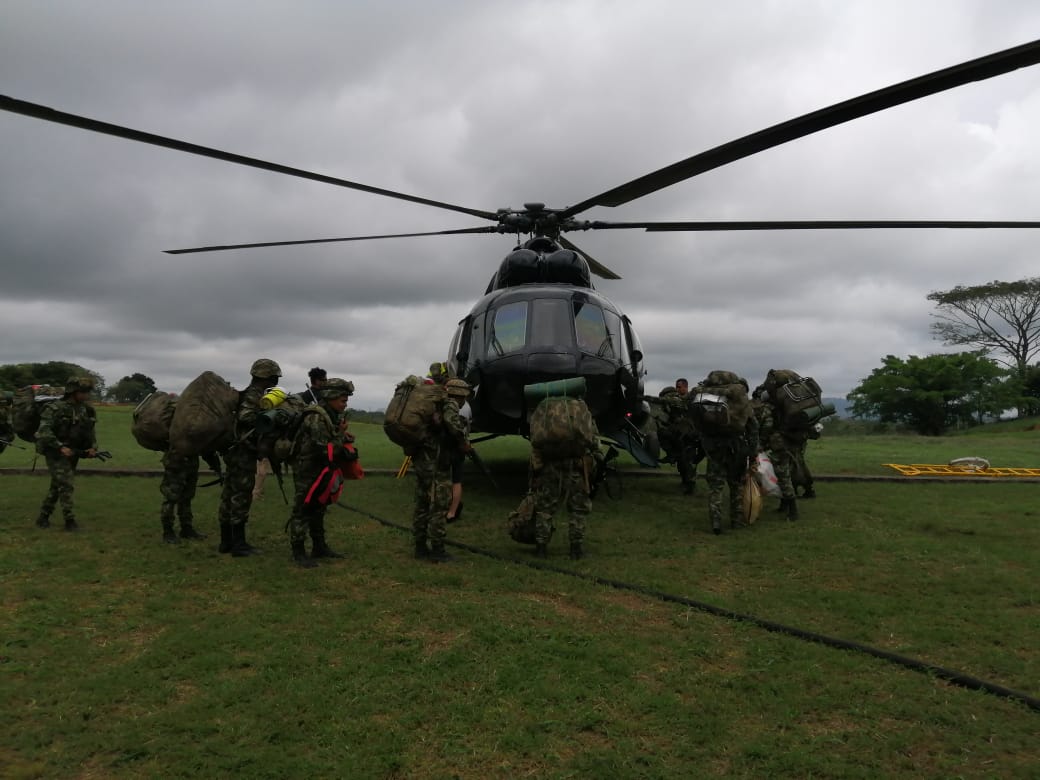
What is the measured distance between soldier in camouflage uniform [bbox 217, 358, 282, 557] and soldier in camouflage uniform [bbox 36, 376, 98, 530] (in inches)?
83.1

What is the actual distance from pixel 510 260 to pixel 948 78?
8113 millimetres

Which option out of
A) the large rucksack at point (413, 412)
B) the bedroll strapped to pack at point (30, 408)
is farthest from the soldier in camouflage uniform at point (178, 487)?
the large rucksack at point (413, 412)

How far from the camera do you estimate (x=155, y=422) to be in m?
6.95

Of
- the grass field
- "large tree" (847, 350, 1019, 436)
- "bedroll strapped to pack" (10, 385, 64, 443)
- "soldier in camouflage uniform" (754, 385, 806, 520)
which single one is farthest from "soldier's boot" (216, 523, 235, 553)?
"large tree" (847, 350, 1019, 436)

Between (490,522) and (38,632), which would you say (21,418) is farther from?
(490,522)

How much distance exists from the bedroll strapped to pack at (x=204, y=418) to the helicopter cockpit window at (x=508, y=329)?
3506 millimetres

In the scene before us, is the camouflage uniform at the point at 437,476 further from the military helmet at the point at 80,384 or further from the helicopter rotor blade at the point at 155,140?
the military helmet at the point at 80,384

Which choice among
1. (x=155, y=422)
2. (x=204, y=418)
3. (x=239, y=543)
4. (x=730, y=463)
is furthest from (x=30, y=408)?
(x=730, y=463)

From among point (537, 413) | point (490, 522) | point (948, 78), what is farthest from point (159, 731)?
point (490, 522)

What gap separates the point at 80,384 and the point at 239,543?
2997 millimetres

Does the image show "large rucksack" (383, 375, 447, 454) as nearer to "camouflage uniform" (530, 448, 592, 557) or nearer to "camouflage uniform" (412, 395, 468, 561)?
"camouflage uniform" (412, 395, 468, 561)

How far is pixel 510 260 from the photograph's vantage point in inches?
415

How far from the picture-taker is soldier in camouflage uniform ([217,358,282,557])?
Answer: 6488 millimetres

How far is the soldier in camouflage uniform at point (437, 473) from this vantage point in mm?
6301
